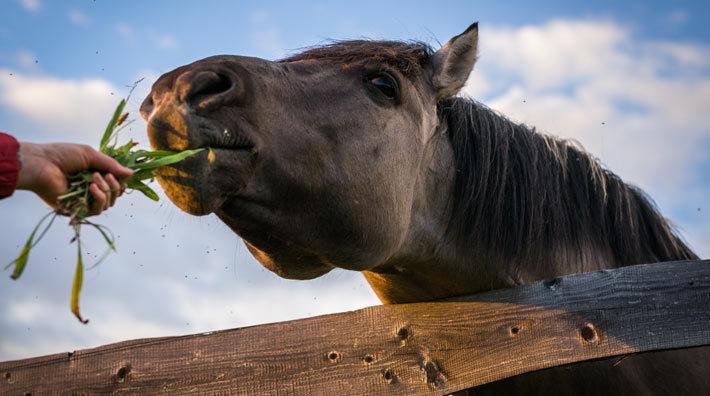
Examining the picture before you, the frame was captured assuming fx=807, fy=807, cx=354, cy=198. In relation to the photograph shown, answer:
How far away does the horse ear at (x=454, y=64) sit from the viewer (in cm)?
451

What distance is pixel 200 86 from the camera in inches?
129

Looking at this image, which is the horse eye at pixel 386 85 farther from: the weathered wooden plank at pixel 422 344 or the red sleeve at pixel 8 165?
the red sleeve at pixel 8 165

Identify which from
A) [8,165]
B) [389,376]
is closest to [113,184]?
[8,165]

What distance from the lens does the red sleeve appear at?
7.84 feet

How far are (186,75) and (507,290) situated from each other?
1770mm

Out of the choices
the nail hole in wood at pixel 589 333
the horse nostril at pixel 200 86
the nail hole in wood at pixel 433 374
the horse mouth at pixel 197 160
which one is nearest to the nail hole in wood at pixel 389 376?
the nail hole in wood at pixel 433 374

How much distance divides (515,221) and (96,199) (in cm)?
237

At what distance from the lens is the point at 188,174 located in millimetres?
3238

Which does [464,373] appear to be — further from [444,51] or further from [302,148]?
[444,51]

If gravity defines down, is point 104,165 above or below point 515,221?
below

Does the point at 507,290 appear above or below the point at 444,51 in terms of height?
below

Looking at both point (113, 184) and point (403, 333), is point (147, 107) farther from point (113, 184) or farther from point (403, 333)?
point (403, 333)

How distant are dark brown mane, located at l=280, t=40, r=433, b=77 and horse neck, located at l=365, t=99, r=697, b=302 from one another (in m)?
0.39

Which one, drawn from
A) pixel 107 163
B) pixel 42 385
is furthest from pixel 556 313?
pixel 42 385
